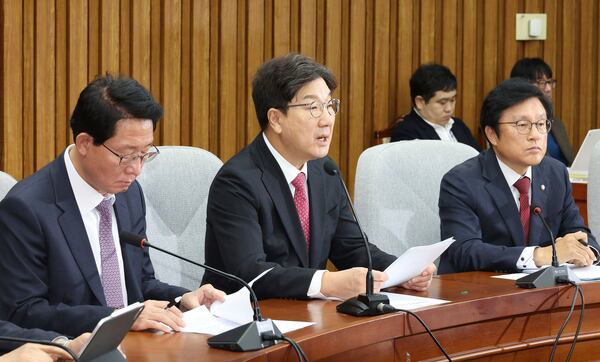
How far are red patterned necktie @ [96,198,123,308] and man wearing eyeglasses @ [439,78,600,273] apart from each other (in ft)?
4.33

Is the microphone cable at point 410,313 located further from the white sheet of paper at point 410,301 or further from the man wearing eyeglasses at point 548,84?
the man wearing eyeglasses at point 548,84

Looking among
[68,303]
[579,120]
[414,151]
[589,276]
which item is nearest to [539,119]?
[414,151]

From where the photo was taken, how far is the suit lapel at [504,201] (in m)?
3.73

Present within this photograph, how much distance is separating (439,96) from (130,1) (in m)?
1.93

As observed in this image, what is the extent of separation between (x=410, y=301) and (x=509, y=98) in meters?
1.38

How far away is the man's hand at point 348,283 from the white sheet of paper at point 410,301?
0.07m

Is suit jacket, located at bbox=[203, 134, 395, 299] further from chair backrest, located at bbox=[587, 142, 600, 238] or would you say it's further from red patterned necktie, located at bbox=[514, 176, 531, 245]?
chair backrest, located at bbox=[587, 142, 600, 238]

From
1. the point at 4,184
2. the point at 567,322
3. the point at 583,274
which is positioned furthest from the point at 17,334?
the point at 583,274

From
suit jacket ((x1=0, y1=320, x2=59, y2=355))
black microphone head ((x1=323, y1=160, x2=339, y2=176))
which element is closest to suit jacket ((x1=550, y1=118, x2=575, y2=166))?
black microphone head ((x1=323, y1=160, x2=339, y2=176))

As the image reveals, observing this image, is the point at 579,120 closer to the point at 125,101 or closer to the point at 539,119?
the point at 539,119

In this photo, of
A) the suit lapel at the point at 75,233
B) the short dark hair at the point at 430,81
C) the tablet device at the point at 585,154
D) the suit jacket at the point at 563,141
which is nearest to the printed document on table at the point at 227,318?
the suit lapel at the point at 75,233

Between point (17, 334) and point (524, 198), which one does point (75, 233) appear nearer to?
point (17, 334)

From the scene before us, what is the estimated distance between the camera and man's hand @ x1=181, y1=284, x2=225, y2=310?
2584mm

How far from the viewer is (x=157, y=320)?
236 cm
